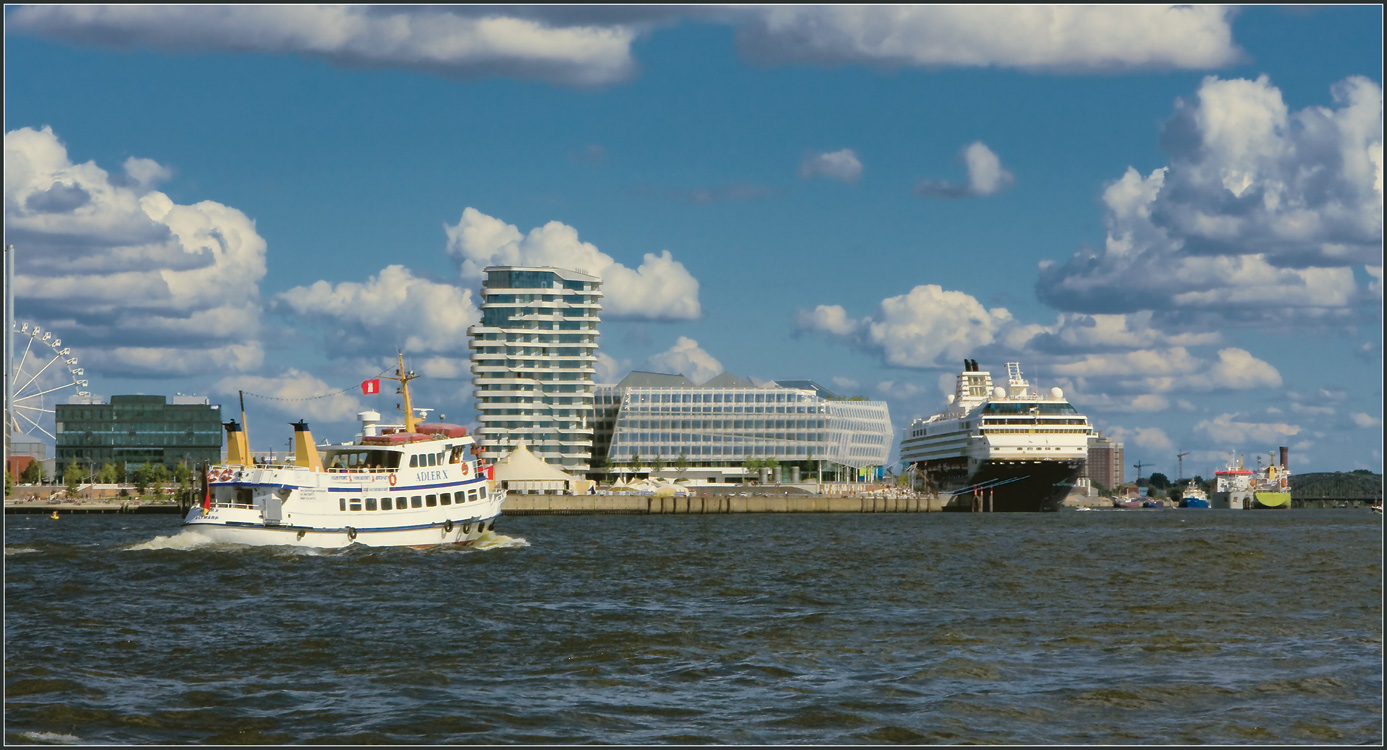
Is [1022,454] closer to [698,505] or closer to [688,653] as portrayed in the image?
[698,505]

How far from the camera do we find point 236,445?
70.2m

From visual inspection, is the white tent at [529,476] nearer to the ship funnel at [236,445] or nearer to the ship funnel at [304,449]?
the ship funnel at [236,445]

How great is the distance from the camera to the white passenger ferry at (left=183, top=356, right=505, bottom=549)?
2419 inches

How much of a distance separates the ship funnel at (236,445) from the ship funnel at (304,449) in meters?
6.45

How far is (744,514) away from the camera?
545 feet

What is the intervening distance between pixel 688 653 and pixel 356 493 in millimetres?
37229

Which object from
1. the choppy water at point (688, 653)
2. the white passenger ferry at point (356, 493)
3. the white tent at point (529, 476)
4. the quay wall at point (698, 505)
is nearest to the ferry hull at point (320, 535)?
the white passenger ferry at point (356, 493)

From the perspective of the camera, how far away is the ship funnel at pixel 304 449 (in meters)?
63.6

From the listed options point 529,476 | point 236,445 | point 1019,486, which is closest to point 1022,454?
point 1019,486

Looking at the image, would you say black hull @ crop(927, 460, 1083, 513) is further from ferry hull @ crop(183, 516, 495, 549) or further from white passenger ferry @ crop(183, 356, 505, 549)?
ferry hull @ crop(183, 516, 495, 549)

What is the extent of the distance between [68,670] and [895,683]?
16658 mm

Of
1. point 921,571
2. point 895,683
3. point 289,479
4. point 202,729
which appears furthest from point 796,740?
point 289,479

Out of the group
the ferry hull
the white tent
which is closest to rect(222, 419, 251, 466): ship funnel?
the ferry hull

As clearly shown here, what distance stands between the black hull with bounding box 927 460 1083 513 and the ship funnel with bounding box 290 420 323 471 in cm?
12383
